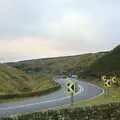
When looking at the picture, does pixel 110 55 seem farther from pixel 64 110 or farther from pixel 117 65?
pixel 64 110

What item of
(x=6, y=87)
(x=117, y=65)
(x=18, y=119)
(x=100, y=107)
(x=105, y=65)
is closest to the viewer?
(x=18, y=119)

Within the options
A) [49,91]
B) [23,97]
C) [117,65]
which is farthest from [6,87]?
[117,65]

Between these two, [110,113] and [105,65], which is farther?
[105,65]

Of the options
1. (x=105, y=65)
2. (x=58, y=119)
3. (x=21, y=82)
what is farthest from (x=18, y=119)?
(x=105, y=65)

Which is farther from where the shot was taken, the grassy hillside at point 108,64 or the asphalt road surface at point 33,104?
the grassy hillside at point 108,64

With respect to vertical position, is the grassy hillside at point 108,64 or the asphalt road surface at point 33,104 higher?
the grassy hillside at point 108,64

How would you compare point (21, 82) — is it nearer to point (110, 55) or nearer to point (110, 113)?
point (110, 113)

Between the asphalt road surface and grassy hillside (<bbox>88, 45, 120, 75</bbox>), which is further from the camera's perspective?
grassy hillside (<bbox>88, 45, 120, 75</bbox>)

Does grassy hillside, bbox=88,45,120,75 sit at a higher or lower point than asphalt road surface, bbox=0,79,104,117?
higher

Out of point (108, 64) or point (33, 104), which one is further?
point (108, 64)

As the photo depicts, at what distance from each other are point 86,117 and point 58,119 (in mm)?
1299

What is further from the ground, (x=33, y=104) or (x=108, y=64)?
(x=108, y=64)

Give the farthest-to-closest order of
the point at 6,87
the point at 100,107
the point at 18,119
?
1. the point at 6,87
2. the point at 100,107
3. the point at 18,119

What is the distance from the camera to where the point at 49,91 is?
220 ft
